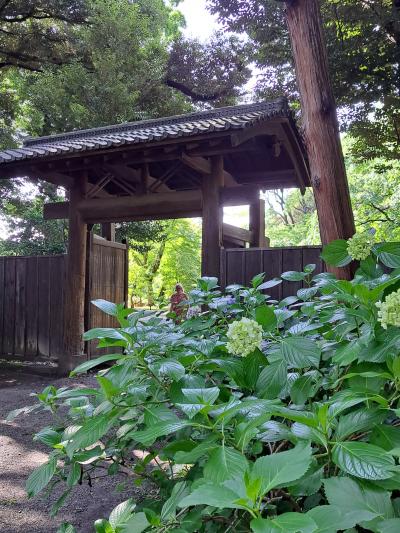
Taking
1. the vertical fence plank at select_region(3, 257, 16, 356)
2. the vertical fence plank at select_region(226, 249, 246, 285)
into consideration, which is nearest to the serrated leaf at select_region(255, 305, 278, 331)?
the vertical fence plank at select_region(226, 249, 246, 285)

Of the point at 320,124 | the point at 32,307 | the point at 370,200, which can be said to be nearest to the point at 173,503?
the point at 320,124

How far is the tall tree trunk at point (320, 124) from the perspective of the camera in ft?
10.1

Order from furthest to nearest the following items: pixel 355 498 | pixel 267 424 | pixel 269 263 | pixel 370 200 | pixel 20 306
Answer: pixel 370 200 < pixel 20 306 < pixel 269 263 < pixel 267 424 < pixel 355 498

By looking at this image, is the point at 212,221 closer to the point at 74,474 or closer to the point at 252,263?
the point at 252,263

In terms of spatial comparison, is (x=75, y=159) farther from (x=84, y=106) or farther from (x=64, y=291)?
(x=84, y=106)

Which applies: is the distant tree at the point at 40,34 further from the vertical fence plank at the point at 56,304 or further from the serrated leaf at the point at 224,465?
the serrated leaf at the point at 224,465

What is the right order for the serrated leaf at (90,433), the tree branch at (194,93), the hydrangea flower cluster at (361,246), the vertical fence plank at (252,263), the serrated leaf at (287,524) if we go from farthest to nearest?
the tree branch at (194,93) < the vertical fence plank at (252,263) < the hydrangea flower cluster at (361,246) < the serrated leaf at (90,433) < the serrated leaf at (287,524)

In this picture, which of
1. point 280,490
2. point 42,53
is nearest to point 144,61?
point 42,53

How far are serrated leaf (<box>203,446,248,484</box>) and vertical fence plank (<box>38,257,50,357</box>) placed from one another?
6889 millimetres

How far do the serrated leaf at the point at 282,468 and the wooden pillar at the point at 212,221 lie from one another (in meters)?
5.18

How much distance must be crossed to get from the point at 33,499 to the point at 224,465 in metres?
2.59

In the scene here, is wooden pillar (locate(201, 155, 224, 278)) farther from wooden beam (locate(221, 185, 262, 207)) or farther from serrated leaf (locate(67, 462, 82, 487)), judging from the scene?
serrated leaf (locate(67, 462, 82, 487))

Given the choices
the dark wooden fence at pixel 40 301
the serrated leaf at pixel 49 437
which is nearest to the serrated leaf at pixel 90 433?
the serrated leaf at pixel 49 437

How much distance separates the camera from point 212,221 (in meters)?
5.99
